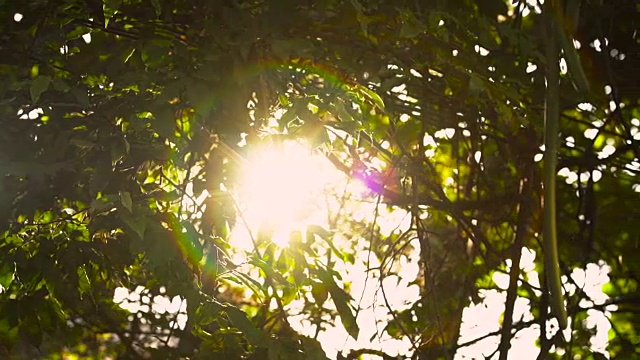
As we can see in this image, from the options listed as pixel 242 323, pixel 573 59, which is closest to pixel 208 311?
pixel 242 323

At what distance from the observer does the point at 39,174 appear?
61.1 inches

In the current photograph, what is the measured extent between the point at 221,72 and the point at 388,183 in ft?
2.49

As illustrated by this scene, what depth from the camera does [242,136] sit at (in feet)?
5.56

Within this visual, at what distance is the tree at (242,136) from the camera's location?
4.60 feet

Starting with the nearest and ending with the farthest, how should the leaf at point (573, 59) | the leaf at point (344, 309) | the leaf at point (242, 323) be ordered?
the leaf at point (573, 59) → the leaf at point (242, 323) → the leaf at point (344, 309)

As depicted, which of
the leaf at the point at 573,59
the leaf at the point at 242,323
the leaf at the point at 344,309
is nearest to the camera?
the leaf at the point at 573,59

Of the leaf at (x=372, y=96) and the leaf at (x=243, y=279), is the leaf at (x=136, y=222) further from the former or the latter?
the leaf at (x=372, y=96)

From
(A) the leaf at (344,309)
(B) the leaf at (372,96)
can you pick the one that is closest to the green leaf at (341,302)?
(A) the leaf at (344,309)

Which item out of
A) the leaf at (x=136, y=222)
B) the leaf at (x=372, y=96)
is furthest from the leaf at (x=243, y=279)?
the leaf at (x=372, y=96)

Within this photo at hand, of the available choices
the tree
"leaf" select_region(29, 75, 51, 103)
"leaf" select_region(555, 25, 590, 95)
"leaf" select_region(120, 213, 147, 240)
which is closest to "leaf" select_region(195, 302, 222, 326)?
the tree

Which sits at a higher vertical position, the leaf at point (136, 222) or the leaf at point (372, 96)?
the leaf at point (372, 96)

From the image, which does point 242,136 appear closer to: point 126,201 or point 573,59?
point 126,201

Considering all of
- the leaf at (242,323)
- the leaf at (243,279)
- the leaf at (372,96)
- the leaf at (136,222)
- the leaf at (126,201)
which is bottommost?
the leaf at (242,323)

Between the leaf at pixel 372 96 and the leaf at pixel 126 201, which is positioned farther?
the leaf at pixel 372 96
